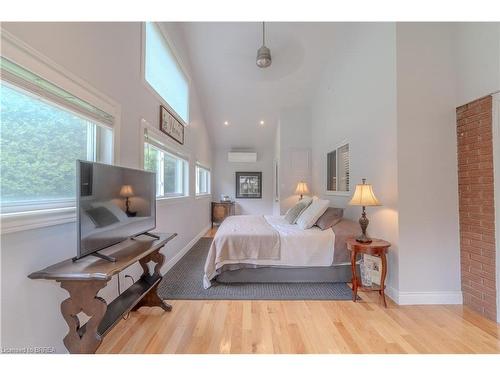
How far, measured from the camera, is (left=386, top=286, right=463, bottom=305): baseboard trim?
7.29 ft

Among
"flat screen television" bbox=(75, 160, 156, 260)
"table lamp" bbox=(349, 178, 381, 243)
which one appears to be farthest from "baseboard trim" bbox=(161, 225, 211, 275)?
"table lamp" bbox=(349, 178, 381, 243)

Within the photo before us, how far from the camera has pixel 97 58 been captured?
5.55 feet

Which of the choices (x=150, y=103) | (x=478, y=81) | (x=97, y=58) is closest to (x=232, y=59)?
(x=150, y=103)

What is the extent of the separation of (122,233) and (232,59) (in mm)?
3639

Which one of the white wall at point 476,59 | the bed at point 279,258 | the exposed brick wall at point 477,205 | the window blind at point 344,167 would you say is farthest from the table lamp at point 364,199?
the window blind at point 344,167

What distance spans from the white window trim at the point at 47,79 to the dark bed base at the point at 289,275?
1.76 metres

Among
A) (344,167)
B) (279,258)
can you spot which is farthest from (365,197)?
(344,167)

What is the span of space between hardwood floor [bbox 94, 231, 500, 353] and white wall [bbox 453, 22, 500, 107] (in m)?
2.03

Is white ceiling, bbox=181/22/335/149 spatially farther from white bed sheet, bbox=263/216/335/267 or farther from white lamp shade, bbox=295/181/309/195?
white bed sheet, bbox=263/216/335/267

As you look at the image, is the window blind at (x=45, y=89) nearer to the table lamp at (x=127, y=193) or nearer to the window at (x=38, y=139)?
the window at (x=38, y=139)

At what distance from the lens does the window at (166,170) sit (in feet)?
9.38

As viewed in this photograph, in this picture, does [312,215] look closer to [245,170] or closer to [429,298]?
[429,298]

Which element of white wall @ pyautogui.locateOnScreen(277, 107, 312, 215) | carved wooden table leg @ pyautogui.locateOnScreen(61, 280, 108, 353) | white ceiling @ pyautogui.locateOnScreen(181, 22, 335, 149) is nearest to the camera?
carved wooden table leg @ pyautogui.locateOnScreen(61, 280, 108, 353)

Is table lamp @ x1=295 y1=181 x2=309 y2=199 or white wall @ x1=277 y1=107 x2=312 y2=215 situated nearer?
table lamp @ x1=295 y1=181 x2=309 y2=199
